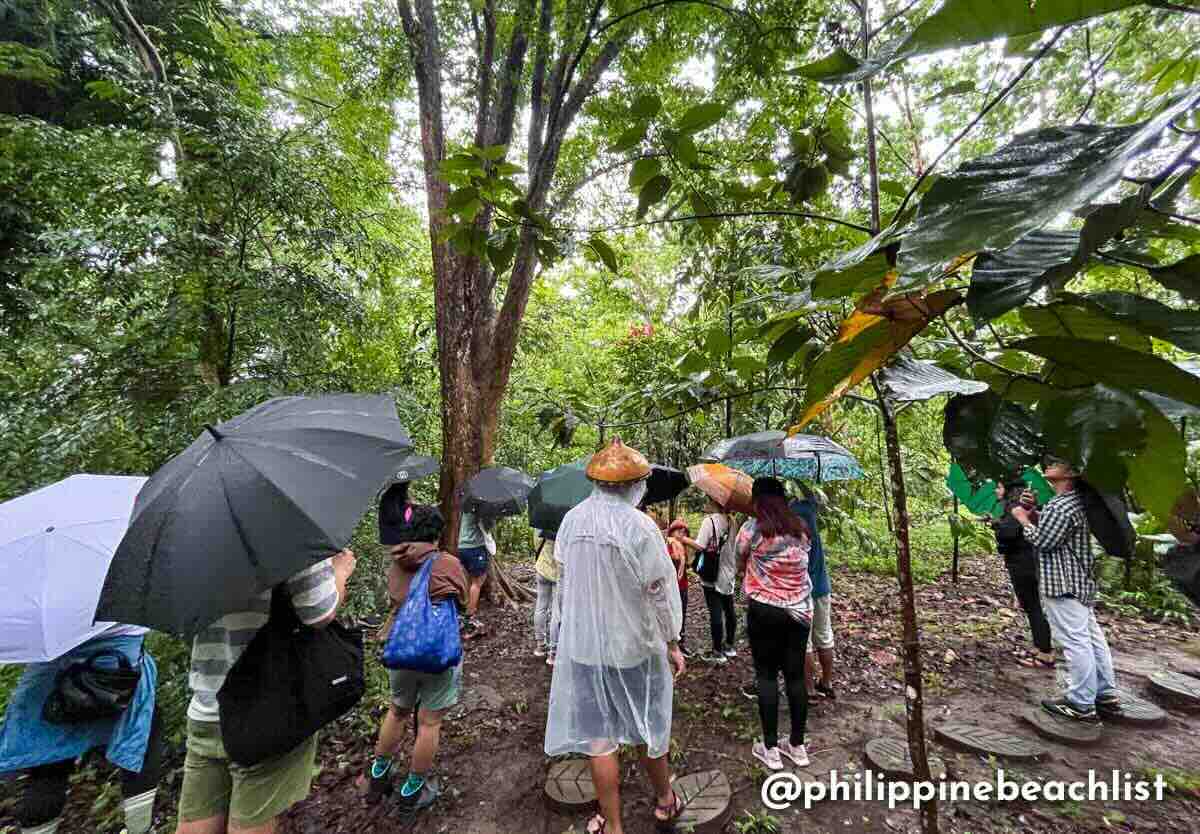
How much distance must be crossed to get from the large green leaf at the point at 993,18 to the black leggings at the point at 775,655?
101 inches

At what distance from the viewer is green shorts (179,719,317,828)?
163 centimetres

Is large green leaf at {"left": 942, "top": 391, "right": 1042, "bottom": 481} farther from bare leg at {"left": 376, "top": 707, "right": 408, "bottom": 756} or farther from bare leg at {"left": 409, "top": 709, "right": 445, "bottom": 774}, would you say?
bare leg at {"left": 376, "top": 707, "right": 408, "bottom": 756}

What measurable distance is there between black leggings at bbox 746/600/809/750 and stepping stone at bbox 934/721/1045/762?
971 millimetres

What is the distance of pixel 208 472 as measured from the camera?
1559mm

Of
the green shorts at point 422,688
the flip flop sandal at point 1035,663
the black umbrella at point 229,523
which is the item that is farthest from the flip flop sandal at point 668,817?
the flip flop sandal at point 1035,663

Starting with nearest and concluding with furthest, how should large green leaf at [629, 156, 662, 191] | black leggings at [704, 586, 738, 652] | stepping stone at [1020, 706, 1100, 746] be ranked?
large green leaf at [629, 156, 662, 191] → stepping stone at [1020, 706, 1100, 746] → black leggings at [704, 586, 738, 652]

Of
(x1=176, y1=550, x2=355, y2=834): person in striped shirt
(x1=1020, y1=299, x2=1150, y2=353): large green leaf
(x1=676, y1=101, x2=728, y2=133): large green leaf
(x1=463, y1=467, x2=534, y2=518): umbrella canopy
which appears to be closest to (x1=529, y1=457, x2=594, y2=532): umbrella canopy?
(x1=463, y1=467, x2=534, y2=518): umbrella canopy

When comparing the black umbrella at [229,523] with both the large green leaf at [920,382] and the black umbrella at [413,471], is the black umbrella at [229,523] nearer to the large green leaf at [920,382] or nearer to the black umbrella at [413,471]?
the large green leaf at [920,382]

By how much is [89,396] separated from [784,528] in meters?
4.41

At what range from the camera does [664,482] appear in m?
3.87

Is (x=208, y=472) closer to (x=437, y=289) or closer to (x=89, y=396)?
(x=89, y=396)

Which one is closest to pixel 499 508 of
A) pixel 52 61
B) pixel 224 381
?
pixel 224 381

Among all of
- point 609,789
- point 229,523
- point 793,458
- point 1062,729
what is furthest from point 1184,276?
point 1062,729

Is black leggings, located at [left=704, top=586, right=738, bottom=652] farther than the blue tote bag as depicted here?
Yes
